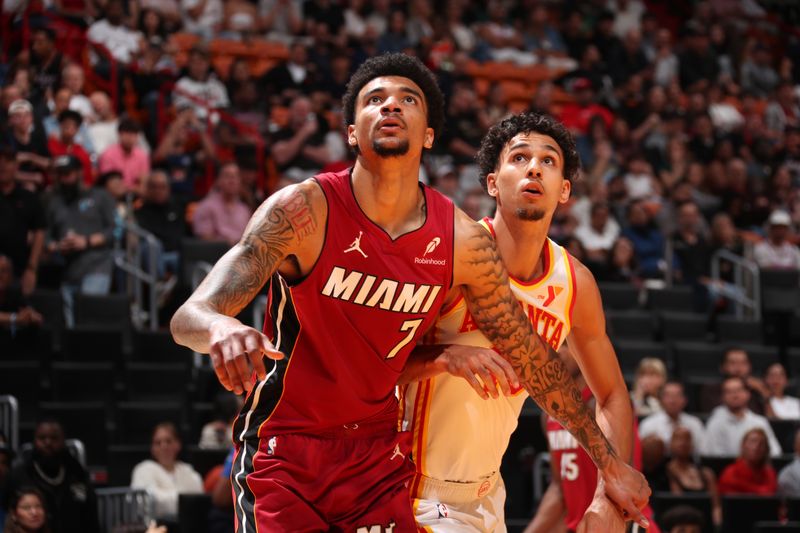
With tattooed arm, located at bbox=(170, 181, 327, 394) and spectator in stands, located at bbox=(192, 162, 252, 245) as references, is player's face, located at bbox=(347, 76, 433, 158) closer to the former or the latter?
tattooed arm, located at bbox=(170, 181, 327, 394)

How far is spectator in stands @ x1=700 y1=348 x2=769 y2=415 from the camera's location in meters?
12.1

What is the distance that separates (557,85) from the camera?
17.8 metres

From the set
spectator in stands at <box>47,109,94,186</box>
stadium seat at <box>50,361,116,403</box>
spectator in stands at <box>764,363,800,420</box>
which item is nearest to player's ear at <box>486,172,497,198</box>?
stadium seat at <box>50,361,116,403</box>

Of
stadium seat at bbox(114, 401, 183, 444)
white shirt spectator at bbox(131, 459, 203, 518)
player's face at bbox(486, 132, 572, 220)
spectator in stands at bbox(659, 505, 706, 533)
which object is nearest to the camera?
player's face at bbox(486, 132, 572, 220)

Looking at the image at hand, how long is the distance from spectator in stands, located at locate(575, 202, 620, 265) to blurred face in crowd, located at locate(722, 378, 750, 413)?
Result: 2.77 meters

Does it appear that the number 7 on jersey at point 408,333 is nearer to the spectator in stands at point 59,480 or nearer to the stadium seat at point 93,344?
the spectator in stands at point 59,480

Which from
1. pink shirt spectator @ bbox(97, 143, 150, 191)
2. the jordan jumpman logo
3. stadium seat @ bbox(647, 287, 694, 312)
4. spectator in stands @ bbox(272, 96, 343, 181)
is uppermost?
spectator in stands @ bbox(272, 96, 343, 181)

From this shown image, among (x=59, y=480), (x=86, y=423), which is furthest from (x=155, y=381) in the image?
(x=59, y=480)

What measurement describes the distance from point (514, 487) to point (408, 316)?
6153 mm

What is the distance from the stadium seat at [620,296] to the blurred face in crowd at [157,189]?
4501 mm

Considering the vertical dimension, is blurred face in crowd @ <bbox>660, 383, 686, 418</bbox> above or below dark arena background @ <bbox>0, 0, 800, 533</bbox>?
below

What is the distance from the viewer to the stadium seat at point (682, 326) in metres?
13.2

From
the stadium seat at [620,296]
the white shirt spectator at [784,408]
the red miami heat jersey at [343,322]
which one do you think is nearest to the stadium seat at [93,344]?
the stadium seat at [620,296]

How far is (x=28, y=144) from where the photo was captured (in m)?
11.6
